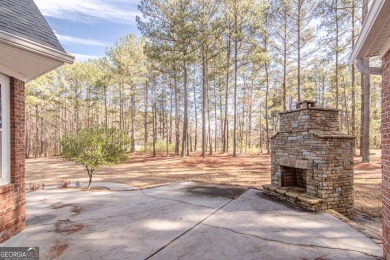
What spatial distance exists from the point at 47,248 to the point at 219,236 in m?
2.86

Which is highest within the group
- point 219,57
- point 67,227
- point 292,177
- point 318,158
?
point 219,57

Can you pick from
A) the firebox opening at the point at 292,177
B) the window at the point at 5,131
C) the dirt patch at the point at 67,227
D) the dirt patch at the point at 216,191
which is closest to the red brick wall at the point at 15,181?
the window at the point at 5,131

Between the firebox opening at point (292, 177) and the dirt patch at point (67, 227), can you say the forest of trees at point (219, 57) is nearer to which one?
the dirt patch at point (67, 227)

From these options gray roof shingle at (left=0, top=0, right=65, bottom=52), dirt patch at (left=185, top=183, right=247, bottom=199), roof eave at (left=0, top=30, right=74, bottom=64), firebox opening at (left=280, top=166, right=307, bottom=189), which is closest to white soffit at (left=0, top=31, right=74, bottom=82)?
roof eave at (left=0, top=30, right=74, bottom=64)

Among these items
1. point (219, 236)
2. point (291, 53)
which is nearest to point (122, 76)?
point (291, 53)

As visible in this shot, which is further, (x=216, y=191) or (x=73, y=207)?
(x=216, y=191)

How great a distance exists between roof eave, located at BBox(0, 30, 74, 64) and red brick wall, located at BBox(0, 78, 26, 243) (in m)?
1.20

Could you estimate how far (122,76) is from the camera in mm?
21438

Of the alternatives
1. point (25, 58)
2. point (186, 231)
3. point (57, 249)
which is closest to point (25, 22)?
point (25, 58)

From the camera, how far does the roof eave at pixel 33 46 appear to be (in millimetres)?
2479

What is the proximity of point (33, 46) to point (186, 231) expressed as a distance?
12.8 ft

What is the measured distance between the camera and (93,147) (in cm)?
746

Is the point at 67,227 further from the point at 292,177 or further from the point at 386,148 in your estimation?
the point at 292,177

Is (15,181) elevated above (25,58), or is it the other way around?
(25,58)
